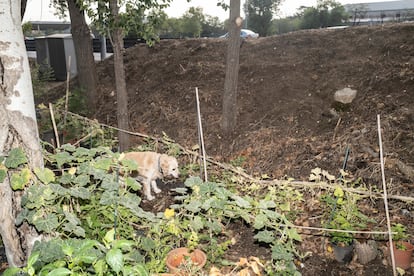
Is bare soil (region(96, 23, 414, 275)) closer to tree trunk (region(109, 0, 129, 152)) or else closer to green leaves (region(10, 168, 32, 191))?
tree trunk (region(109, 0, 129, 152))

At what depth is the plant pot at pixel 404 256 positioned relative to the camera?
115 inches

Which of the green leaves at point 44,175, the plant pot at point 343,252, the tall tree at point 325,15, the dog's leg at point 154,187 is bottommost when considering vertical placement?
the plant pot at point 343,252

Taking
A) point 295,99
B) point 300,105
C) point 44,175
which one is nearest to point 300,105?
point 300,105

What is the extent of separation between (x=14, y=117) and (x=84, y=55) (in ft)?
18.4

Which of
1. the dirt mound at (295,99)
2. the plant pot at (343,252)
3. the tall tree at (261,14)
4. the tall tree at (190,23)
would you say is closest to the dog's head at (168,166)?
the dirt mound at (295,99)

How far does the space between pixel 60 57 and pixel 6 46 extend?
29.7ft

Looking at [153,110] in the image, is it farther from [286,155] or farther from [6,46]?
[6,46]

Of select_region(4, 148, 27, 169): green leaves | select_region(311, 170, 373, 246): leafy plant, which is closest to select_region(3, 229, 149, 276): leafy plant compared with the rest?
select_region(4, 148, 27, 169): green leaves

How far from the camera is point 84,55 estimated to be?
727cm

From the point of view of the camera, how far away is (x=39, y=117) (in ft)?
20.4

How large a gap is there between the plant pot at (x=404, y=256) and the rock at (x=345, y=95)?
2.80 m

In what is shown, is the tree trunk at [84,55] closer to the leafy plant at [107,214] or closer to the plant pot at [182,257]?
the leafy plant at [107,214]

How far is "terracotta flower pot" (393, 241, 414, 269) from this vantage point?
2922mm

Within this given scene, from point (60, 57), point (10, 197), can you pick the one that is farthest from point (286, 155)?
point (60, 57)
